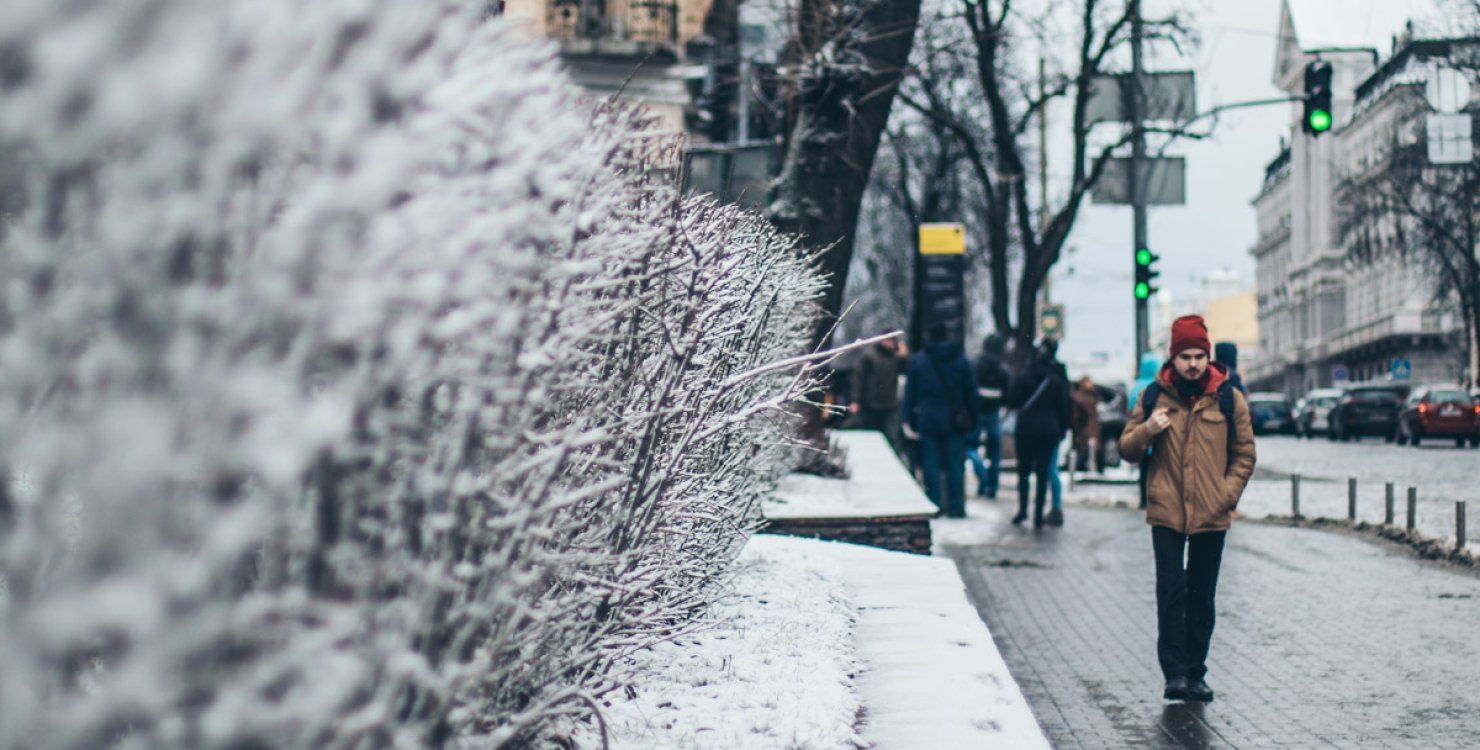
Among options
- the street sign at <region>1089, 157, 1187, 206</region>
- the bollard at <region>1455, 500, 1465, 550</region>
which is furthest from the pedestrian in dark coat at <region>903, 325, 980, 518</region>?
the street sign at <region>1089, 157, 1187, 206</region>

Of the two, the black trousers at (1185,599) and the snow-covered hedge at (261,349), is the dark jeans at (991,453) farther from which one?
the snow-covered hedge at (261,349)

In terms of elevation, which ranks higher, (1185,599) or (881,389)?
(881,389)

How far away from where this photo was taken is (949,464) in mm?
16000

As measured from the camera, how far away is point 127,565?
1.86 m

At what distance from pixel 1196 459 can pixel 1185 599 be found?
2.14 feet

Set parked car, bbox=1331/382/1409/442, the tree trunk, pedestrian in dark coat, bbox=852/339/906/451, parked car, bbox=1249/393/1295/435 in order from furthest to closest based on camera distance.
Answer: parked car, bbox=1249/393/1295/435
parked car, bbox=1331/382/1409/442
pedestrian in dark coat, bbox=852/339/906/451
the tree trunk

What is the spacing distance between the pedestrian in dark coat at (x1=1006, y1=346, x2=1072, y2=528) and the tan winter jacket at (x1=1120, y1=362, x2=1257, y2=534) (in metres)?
8.16

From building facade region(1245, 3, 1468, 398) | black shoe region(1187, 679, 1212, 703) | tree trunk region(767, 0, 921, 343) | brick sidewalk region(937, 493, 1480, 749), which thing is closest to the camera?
brick sidewalk region(937, 493, 1480, 749)

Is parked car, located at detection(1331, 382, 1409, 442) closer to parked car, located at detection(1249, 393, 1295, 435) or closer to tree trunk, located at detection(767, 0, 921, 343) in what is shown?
parked car, located at detection(1249, 393, 1295, 435)

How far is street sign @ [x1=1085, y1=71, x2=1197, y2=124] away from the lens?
25125 millimetres

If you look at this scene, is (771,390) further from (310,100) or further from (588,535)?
(310,100)

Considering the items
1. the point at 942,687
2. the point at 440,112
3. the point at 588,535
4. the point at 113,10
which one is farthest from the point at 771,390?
the point at 113,10

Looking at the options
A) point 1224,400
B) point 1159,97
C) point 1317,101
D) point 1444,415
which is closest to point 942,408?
point 1224,400

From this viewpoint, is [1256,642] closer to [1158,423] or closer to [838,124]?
[1158,423]
